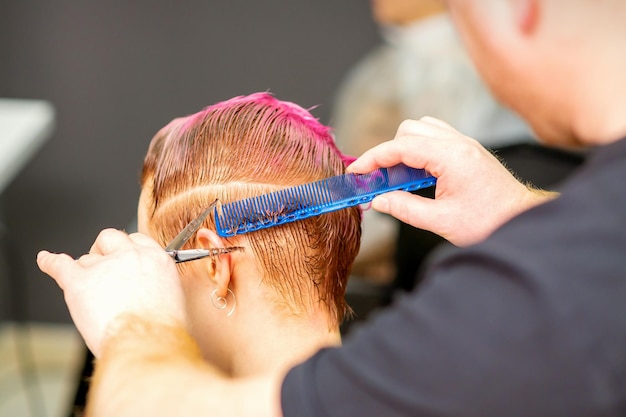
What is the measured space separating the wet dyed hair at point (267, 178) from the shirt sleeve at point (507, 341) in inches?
15.1

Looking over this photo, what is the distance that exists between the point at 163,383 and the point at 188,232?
0.31 m

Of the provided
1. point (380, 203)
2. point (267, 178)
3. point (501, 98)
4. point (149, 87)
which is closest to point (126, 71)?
point (149, 87)

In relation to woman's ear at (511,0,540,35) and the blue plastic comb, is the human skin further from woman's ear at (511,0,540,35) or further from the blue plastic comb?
the blue plastic comb

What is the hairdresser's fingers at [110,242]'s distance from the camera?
92 centimetres

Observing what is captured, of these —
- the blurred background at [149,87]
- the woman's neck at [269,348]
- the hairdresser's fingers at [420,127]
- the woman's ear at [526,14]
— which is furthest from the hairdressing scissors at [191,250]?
the blurred background at [149,87]

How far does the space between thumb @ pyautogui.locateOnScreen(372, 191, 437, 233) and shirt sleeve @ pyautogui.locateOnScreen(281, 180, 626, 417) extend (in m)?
0.33

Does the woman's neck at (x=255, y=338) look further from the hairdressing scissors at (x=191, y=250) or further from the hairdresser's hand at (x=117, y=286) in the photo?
the hairdresser's hand at (x=117, y=286)

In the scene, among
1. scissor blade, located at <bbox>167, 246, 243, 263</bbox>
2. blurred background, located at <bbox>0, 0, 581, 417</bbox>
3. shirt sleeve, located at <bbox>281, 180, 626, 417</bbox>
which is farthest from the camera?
blurred background, located at <bbox>0, 0, 581, 417</bbox>

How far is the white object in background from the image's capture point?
203 cm

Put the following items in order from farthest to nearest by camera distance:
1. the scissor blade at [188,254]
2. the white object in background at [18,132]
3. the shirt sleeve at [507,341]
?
1. the white object in background at [18,132]
2. the scissor blade at [188,254]
3. the shirt sleeve at [507,341]

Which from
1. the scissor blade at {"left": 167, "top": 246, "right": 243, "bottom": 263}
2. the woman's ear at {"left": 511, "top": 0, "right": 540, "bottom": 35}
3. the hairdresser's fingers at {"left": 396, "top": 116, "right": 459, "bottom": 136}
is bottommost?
the scissor blade at {"left": 167, "top": 246, "right": 243, "bottom": 263}

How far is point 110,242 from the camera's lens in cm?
92

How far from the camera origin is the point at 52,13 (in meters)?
2.54

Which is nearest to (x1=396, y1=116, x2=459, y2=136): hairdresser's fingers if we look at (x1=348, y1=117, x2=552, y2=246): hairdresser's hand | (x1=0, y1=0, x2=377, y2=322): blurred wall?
(x1=348, y1=117, x2=552, y2=246): hairdresser's hand
